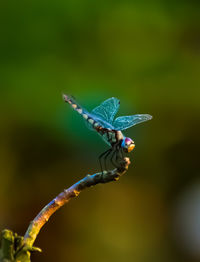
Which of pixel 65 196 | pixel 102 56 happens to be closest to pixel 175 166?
pixel 102 56

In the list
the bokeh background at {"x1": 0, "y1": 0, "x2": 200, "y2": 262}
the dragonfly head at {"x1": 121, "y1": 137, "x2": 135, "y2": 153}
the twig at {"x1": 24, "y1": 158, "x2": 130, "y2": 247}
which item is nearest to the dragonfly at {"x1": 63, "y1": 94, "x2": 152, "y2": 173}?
the dragonfly head at {"x1": 121, "y1": 137, "x2": 135, "y2": 153}

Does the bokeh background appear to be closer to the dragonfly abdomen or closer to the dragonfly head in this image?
the dragonfly abdomen

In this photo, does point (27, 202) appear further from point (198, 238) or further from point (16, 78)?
point (198, 238)

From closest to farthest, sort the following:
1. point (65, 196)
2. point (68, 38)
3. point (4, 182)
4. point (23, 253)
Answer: point (23, 253) → point (65, 196) → point (4, 182) → point (68, 38)

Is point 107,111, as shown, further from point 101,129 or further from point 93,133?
point 93,133

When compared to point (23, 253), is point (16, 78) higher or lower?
higher

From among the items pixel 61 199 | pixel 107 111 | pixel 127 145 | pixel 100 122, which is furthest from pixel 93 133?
pixel 61 199

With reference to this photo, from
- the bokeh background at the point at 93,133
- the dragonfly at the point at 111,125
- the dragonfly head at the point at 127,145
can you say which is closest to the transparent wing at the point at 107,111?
the dragonfly at the point at 111,125
